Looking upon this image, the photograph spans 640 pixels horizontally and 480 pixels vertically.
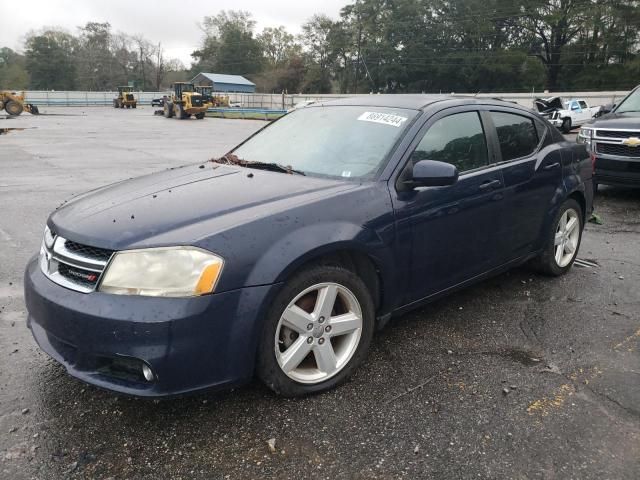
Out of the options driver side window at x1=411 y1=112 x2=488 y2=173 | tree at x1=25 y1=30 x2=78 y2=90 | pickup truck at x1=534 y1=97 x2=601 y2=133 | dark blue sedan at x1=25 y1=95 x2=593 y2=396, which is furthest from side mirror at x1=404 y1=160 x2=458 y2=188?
tree at x1=25 y1=30 x2=78 y2=90

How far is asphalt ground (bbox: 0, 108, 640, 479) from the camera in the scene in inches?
91.6

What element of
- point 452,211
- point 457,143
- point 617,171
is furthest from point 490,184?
point 617,171

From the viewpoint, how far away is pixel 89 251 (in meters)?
2.53

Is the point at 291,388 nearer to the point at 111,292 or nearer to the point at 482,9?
the point at 111,292

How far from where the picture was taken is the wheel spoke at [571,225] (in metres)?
4.82

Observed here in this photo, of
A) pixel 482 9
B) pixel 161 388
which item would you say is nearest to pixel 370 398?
pixel 161 388

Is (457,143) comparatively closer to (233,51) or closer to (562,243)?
(562,243)

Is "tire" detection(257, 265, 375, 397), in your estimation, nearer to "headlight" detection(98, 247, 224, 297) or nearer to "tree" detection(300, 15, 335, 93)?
"headlight" detection(98, 247, 224, 297)

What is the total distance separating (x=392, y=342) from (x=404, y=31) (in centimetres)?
7496

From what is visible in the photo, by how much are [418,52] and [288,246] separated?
7290cm

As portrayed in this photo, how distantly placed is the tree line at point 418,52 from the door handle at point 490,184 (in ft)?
193

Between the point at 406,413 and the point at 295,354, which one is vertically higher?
the point at 295,354

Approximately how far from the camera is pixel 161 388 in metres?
2.35

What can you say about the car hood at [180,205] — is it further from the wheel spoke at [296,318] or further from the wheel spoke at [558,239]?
the wheel spoke at [558,239]
